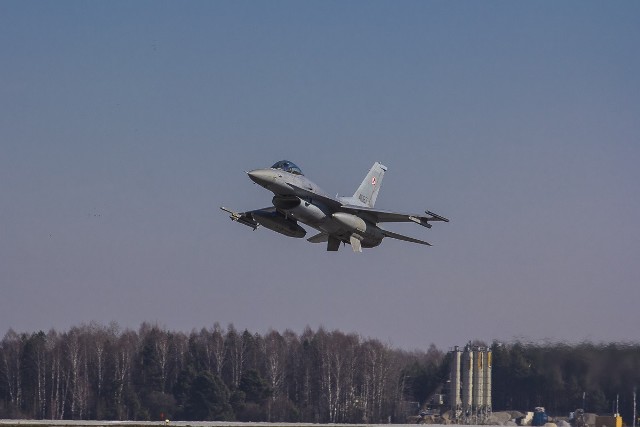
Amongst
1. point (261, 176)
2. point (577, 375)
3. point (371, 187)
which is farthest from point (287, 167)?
point (577, 375)

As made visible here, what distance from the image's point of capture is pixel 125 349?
88750mm

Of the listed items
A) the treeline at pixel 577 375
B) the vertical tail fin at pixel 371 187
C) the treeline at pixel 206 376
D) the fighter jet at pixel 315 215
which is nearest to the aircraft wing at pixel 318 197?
the fighter jet at pixel 315 215

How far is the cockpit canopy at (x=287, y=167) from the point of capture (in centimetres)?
5703

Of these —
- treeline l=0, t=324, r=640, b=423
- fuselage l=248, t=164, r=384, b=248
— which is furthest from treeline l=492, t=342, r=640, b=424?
fuselage l=248, t=164, r=384, b=248

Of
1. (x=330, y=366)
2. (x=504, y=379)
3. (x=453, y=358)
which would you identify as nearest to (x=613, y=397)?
(x=504, y=379)

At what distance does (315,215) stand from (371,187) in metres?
8.62

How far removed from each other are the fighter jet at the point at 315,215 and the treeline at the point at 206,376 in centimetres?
2466

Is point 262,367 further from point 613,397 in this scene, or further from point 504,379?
point 613,397

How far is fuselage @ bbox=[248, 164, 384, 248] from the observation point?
56.1 meters

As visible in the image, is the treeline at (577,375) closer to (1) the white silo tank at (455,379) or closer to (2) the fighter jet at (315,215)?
(1) the white silo tank at (455,379)

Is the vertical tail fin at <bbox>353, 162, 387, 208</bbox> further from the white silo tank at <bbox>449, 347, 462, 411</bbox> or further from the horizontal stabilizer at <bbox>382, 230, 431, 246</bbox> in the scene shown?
the white silo tank at <bbox>449, 347, 462, 411</bbox>

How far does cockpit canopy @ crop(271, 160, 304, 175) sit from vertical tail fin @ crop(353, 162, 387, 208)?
689cm

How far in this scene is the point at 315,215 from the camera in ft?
188

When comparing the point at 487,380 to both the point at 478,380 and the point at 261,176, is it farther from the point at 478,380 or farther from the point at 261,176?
the point at 261,176
